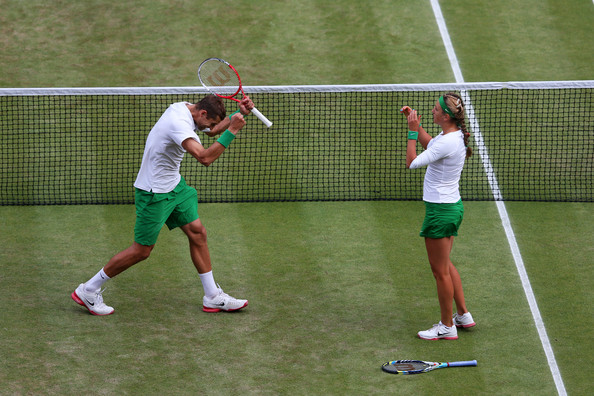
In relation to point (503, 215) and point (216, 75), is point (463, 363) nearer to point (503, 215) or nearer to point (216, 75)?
point (503, 215)

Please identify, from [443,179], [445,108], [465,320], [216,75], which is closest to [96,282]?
[216,75]

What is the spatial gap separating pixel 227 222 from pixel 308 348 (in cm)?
321

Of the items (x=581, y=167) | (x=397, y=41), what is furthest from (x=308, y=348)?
(x=397, y=41)

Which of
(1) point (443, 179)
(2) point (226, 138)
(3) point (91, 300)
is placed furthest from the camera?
(3) point (91, 300)

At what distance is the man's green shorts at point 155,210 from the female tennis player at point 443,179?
7.63 feet

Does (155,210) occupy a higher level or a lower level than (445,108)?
lower

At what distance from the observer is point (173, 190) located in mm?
8289

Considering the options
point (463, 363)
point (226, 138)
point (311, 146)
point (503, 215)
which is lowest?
point (503, 215)

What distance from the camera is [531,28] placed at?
16.4 m

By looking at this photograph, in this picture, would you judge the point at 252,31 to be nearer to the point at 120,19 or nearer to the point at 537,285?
the point at 120,19

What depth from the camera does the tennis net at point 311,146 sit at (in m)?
11.5

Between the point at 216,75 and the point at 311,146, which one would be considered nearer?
the point at 216,75

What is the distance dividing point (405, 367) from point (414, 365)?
0.09 m

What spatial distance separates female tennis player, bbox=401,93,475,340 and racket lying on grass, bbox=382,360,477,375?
20.2 inches
